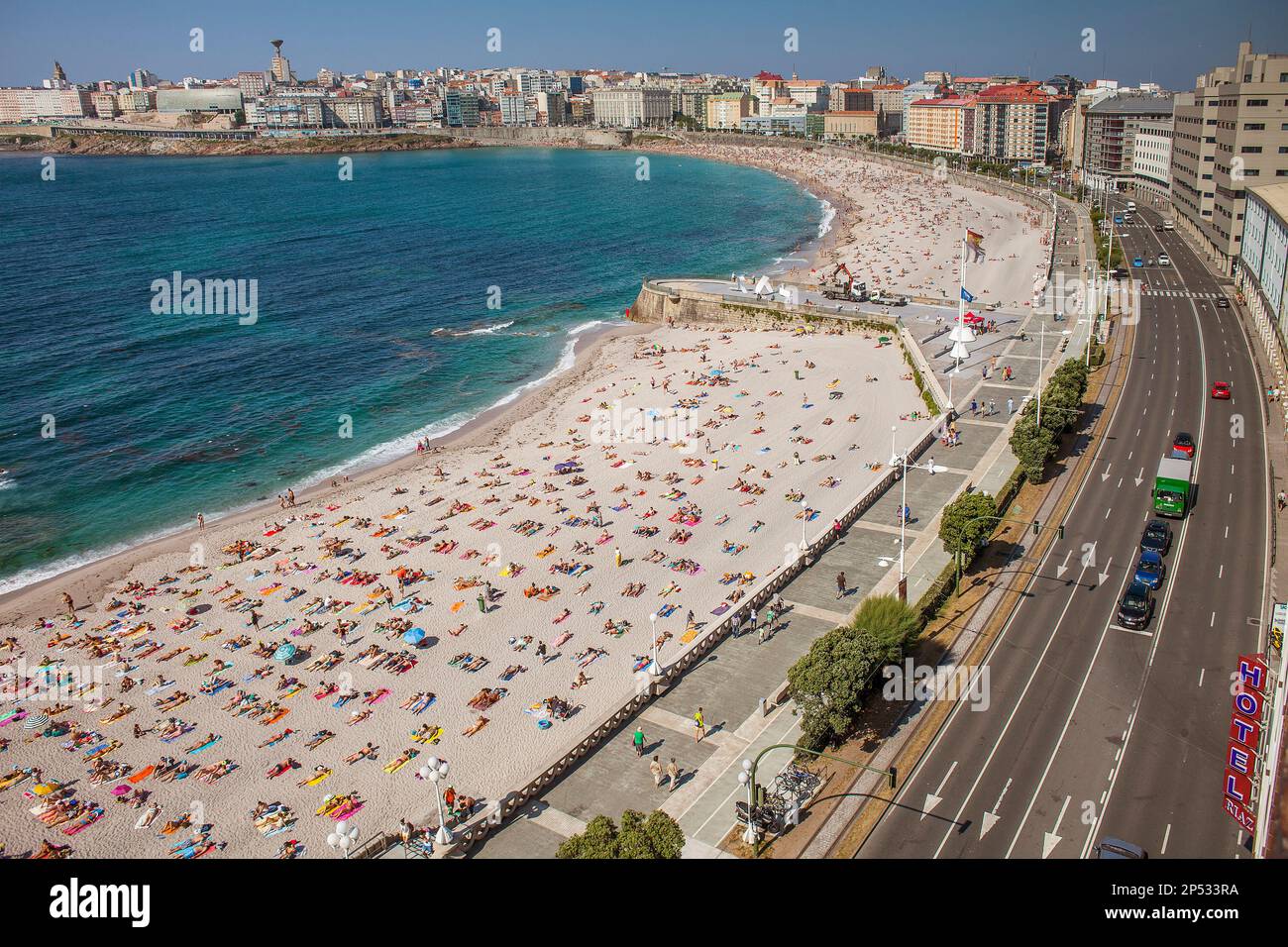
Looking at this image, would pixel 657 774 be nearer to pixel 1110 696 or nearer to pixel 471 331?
pixel 1110 696

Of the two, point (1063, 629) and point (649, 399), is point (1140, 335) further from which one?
point (1063, 629)

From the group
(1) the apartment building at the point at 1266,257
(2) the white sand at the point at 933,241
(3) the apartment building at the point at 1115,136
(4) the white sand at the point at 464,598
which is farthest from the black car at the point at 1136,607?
(3) the apartment building at the point at 1115,136

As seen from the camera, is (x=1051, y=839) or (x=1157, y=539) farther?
(x=1157, y=539)

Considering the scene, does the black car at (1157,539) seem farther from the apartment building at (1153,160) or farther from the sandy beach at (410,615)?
the apartment building at (1153,160)

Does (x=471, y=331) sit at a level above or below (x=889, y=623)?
above

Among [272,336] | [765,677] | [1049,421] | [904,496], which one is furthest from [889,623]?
[272,336]

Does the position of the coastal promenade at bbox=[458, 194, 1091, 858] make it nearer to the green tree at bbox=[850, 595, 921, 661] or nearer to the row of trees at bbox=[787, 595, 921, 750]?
the row of trees at bbox=[787, 595, 921, 750]
